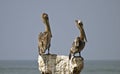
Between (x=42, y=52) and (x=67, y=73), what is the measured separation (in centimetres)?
158

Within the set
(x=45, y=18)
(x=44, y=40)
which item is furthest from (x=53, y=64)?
(x=45, y=18)

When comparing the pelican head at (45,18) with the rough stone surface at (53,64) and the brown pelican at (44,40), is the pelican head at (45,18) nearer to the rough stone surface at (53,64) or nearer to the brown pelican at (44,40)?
the brown pelican at (44,40)

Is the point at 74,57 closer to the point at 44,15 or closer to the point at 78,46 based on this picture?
the point at 78,46

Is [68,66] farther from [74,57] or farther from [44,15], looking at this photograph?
[44,15]

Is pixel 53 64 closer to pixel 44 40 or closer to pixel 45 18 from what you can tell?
pixel 44 40

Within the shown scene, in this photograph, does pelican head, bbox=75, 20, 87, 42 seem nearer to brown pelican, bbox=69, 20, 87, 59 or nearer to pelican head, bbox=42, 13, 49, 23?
brown pelican, bbox=69, 20, 87, 59

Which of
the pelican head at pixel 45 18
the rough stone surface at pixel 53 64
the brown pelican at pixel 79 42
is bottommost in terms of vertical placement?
the rough stone surface at pixel 53 64

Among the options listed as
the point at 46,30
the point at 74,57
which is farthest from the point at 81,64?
the point at 46,30

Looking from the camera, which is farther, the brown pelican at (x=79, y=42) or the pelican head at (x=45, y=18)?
the pelican head at (x=45, y=18)

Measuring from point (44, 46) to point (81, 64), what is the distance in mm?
2058

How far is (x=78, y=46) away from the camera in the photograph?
1107 inches

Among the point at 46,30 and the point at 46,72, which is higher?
the point at 46,30

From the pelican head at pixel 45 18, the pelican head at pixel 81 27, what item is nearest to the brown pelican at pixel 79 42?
the pelican head at pixel 81 27

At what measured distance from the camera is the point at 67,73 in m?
28.4
